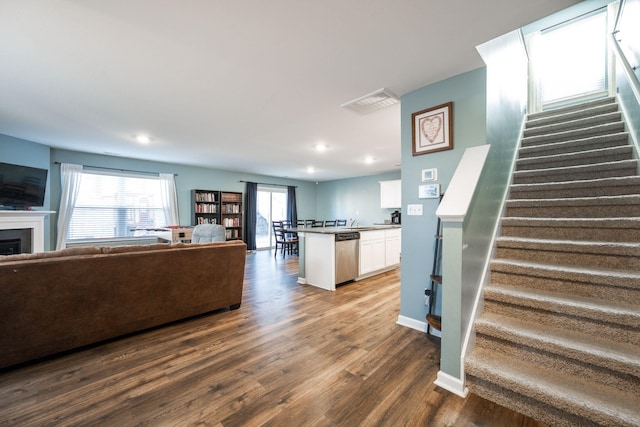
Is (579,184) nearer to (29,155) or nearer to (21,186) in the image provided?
(21,186)

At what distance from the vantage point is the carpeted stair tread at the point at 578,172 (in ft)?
7.57

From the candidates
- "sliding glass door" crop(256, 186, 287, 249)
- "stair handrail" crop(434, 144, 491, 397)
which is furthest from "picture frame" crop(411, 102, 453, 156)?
"sliding glass door" crop(256, 186, 287, 249)

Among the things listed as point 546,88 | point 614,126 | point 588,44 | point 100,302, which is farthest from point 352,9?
point 588,44

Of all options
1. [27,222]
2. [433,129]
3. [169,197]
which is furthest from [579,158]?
[27,222]

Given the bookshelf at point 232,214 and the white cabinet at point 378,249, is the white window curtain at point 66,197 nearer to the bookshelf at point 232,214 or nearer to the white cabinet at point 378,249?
the bookshelf at point 232,214

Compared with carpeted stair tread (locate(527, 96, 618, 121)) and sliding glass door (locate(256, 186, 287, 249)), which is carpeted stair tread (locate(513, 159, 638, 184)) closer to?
carpeted stair tread (locate(527, 96, 618, 121))

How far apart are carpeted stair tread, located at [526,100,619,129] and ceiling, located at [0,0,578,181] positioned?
1.99 m

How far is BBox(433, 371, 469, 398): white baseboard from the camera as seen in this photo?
155 cm

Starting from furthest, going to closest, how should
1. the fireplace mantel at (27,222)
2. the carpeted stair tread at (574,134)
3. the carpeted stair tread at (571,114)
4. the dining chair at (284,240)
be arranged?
the dining chair at (284,240), the fireplace mantel at (27,222), the carpeted stair tread at (571,114), the carpeted stair tread at (574,134)

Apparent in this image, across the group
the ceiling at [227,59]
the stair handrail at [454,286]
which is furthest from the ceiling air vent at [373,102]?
the stair handrail at [454,286]

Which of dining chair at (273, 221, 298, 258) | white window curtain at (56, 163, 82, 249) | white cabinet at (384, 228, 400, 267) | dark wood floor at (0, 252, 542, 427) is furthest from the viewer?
dining chair at (273, 221, 298, 258)

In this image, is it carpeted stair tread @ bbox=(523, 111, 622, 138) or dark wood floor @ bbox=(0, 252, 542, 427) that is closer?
dark wood floor @ bbox=(0, 252, 542, 427)

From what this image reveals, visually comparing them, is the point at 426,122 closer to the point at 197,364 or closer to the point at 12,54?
the point at 197,364

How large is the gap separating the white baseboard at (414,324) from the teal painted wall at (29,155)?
6384 millimetres
